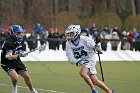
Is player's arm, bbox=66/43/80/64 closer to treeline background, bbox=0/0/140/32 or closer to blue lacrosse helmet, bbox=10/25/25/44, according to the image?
blue lacrosse helmet, bbox=10/25/25/44

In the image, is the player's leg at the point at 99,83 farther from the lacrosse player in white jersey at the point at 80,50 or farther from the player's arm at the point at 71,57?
the player's arm at the point at 71,57

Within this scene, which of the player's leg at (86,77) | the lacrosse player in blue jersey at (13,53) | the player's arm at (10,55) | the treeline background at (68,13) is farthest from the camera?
the treeline background at (68,13)

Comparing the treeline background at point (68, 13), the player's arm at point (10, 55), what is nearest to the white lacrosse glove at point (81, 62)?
the player's arm at point (10, 55)

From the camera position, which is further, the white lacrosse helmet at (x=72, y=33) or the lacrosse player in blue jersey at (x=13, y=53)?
the lacrosse player in blue jersey at (x=13, y=53)

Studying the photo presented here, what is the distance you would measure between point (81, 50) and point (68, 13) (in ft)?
128

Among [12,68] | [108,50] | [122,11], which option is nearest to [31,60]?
[108,50]

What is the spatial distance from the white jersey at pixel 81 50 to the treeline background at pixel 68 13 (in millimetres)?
35241

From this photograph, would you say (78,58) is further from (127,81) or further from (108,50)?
(108,50)

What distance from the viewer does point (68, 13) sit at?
180 ft

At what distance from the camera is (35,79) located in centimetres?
2359

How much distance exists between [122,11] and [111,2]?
3.51 m

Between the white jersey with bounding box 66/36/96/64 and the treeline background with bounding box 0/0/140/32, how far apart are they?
35.2 m

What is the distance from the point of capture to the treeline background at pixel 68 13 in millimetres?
53522

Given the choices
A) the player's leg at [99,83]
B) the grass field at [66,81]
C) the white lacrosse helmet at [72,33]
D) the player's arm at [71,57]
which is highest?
the white lacrosse helmet at [72,33]
